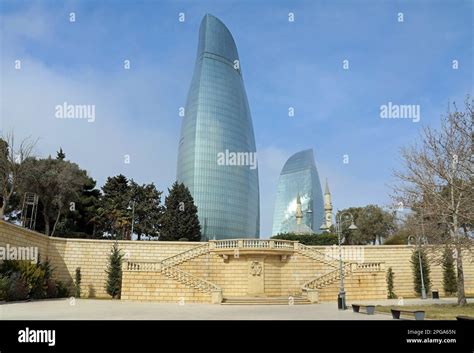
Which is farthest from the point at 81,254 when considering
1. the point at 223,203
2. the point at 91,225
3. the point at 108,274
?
the point at 223,203

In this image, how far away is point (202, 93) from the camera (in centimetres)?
9169

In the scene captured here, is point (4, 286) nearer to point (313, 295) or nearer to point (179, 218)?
point (313, 295)

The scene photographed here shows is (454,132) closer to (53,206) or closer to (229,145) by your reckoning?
(53,206)

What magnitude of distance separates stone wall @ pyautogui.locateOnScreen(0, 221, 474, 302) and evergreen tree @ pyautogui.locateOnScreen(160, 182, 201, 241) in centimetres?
2025

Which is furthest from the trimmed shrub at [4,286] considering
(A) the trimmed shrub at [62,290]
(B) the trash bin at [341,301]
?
(B) the trash bin at [341,301]

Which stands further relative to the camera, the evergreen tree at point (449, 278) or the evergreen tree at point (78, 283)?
the evergreen tree at point (449, 278)

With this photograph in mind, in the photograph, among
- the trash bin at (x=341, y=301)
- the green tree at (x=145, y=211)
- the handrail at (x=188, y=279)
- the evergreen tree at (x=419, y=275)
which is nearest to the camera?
the trash bin at (x=341, y=301)

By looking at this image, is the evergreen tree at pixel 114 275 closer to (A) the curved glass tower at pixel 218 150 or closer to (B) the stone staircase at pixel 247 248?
(B) the stone staircase at pixel 247 248

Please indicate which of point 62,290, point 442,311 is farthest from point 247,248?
point 442,311

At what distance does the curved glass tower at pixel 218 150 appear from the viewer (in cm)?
9069

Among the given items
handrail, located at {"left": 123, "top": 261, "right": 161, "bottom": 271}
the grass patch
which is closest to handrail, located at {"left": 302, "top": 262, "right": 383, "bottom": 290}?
the grass patch

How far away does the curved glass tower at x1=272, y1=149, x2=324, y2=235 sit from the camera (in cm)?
14166

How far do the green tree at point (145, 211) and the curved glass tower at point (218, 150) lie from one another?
30.5 m
